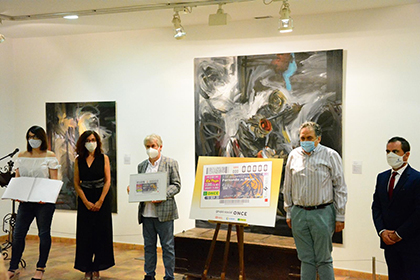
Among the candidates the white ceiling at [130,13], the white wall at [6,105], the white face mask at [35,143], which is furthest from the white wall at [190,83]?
the white face mask at [35,143]

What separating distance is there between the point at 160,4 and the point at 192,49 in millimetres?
1211

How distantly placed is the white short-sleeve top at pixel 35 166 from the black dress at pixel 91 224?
1.33ft

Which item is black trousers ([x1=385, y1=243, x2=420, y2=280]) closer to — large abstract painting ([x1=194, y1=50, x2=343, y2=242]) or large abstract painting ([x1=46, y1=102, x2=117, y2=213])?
large abstract painting ([x1=194, y1=50, x2=343, y2=242])

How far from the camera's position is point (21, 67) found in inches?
315

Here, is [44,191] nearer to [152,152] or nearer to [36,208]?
[36,208]

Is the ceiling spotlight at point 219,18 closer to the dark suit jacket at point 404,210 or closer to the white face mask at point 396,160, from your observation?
the white face mask at point 396,160

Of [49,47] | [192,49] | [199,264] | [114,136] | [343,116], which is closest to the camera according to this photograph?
[199,264]

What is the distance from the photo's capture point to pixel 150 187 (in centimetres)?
517

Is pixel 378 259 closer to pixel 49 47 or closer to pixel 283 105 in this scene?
pixel 283 105

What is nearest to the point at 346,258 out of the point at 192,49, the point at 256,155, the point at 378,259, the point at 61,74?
the point at 378,259

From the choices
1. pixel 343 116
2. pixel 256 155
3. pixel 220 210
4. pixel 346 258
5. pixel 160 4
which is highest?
pixel 160 4

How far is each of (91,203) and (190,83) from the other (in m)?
2.29

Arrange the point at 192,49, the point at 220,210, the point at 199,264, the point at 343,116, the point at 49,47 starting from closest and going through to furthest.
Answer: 1. the point at 220,210
2. the point at 199,264
3. the point at 343,116
4. the point at 192,49
5. the point at 49,47

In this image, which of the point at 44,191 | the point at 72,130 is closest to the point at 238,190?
the point at 44,191
